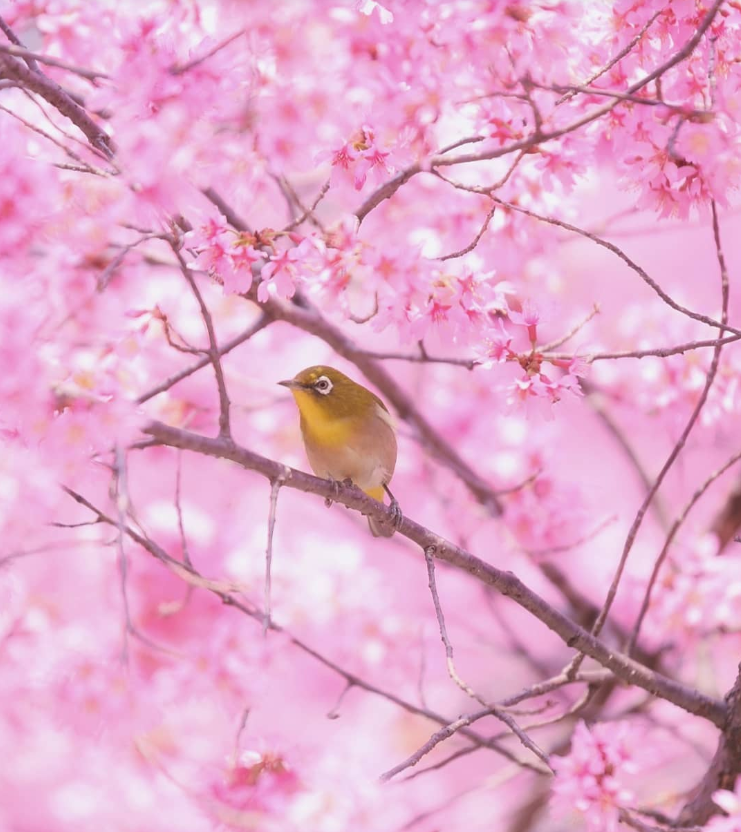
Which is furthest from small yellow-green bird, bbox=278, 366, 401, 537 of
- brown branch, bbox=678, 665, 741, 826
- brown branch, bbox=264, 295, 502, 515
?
brown branch, bbox=678, 665, 741, 826

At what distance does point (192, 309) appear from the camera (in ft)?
18.0

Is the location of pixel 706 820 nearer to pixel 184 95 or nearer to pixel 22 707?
pixel 184 95

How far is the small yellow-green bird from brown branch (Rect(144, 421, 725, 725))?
3.21 ft

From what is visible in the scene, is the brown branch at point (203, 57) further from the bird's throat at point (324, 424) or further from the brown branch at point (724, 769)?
the brown branch at point (724, 769)

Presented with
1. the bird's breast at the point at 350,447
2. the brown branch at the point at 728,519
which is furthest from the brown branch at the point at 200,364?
the brown branch at the point at 728,519

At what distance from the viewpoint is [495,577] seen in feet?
8.41

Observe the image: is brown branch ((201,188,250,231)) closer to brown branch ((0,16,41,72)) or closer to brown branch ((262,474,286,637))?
brown branch ((0,16,41,72))

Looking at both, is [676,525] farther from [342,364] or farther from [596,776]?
[342,364]

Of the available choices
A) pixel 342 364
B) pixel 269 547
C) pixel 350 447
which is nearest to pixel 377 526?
pixel 350 447

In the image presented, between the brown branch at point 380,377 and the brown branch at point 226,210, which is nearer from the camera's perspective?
the brown branch at point 226,210

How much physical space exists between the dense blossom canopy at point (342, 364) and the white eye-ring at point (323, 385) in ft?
0.52

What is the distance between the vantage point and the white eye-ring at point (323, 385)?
364cm

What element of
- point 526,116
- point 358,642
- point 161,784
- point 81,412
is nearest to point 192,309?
point 358,642

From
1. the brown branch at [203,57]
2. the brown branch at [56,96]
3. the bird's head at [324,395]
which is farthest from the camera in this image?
the bird's head at [324,395]
